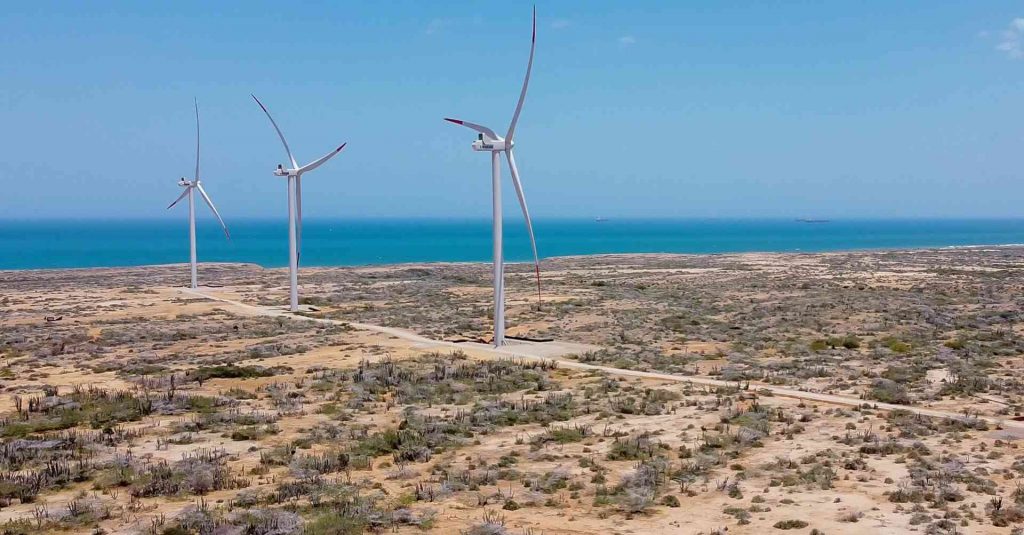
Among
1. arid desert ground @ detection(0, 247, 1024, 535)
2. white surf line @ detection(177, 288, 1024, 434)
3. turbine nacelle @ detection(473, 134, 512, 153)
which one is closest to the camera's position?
arid desert ground @ detection(0, 247, 1024, 535)

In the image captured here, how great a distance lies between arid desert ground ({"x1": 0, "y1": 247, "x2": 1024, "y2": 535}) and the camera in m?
17.6

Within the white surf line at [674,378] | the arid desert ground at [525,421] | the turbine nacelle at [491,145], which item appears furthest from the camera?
the turbine nacelle at [491,145]

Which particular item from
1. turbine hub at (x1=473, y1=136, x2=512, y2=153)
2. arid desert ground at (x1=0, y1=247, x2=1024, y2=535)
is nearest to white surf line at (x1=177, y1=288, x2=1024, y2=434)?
arid desert ground at (x1=0, y1=247, x2=1024, y2=535)

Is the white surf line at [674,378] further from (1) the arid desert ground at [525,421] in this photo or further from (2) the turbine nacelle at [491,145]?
(2) the turbine nacelle at [491,145]

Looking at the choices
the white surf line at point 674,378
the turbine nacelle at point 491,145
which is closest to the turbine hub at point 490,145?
the turbine nacelle at point 491,145

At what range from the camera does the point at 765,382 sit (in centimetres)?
3128

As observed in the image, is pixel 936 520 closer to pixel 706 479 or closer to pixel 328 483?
pixel 706 479

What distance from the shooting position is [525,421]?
25.8 metres

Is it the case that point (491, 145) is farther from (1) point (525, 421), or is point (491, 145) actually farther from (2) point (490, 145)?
Result: (1) point (525, 421)

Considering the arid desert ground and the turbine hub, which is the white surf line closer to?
the arid desert ground

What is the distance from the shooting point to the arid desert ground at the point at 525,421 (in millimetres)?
17609

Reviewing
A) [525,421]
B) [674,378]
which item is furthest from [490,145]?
[525,421]

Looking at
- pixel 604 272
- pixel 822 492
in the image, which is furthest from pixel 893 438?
pixel 604 272

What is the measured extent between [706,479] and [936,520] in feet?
15.9
